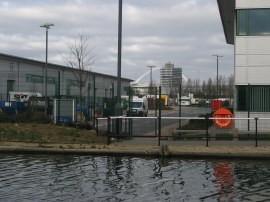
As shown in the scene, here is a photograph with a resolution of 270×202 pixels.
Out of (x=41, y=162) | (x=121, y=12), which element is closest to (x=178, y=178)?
(x=41, y=162)

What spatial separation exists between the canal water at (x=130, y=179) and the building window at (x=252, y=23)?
480 inches

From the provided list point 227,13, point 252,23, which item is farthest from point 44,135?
point 227,13

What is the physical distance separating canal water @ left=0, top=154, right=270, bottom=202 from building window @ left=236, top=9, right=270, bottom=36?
40.0 ft

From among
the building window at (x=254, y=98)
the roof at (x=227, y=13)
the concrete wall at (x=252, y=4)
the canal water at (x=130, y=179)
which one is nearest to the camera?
the canal water at (x=130, y=179)

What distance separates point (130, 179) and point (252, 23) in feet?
55.0

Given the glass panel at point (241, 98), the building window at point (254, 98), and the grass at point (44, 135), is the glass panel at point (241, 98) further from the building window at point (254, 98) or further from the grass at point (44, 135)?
the grass at point (44, 135)

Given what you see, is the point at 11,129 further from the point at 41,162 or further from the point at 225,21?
the point at 225,21

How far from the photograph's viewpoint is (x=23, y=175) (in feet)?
38.7

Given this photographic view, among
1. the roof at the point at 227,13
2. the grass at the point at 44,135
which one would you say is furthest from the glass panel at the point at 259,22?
the grass at the point at 44,135

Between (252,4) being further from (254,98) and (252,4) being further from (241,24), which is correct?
(254,98)

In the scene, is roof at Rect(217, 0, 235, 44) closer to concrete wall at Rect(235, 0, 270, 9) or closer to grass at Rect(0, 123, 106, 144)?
concrete wall at Rect(235, 0, 270, 9)

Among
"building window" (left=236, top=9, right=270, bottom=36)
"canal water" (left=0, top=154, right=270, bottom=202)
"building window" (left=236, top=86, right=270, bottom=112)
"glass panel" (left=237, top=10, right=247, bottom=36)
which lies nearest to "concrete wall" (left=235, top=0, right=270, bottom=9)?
"building window" (left=236, top=9, right=270, bottom=36)

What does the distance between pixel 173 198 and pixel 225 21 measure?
27.5 metres

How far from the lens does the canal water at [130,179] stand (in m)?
9.35
